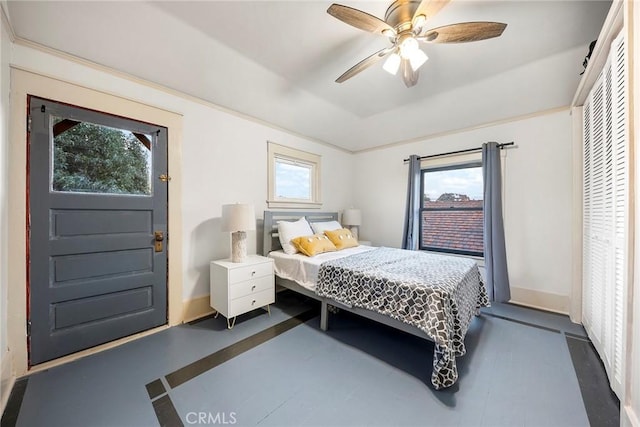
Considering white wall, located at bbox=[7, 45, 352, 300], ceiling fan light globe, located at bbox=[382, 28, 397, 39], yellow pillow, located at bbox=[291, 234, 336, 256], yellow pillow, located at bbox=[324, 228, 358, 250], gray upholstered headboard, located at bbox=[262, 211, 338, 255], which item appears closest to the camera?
ceiling fan light globe, located at bbox=[382, 28, 397, 39]

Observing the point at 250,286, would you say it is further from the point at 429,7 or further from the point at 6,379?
the point at 429,7

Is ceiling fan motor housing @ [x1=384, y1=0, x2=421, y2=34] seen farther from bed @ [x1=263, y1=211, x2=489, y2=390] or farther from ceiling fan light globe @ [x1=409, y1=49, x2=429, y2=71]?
bed @ [x1=263, y1=211, x2=489, y2=390]

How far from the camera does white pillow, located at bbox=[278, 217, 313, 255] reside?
2984 millimetres

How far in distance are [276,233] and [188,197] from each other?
1.19m

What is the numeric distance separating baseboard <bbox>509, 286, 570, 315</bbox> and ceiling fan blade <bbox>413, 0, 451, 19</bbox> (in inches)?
128

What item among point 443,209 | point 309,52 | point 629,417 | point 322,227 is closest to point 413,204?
point 443,209

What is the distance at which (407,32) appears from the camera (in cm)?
155

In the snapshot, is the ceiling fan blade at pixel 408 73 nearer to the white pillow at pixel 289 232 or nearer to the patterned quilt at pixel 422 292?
the patterned quilt at pixel 422 292

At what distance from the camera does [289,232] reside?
3.09 m

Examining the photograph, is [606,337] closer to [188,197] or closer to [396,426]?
[396,426]

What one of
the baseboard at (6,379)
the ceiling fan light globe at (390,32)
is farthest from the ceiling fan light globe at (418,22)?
the baseboard at (6,379)

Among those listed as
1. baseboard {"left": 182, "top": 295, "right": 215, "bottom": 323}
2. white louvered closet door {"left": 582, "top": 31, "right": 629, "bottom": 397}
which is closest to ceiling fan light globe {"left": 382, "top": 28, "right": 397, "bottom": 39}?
white louvered closet door {"left": 582, "top": 31, "right": 629, "bottom": 397}

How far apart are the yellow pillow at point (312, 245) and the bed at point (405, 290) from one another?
0.07 m

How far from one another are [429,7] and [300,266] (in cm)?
238
